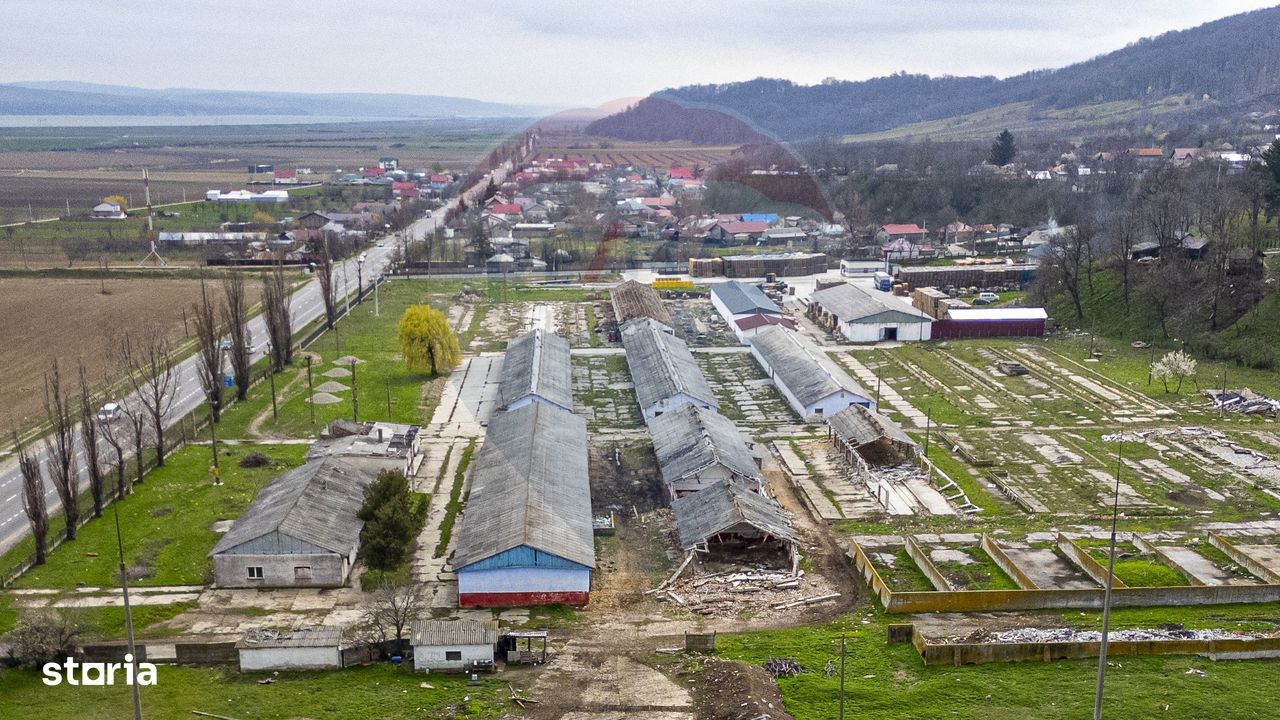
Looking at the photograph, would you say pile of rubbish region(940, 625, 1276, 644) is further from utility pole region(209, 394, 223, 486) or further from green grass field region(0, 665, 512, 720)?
utility pole region(209, 394, 223, 486)

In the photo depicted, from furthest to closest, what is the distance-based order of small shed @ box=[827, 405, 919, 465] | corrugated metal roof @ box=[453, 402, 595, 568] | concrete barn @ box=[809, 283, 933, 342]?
1. concrete barn @ box=[809, 283, 933, 342]
2. small shed @ box=[827, 405, 919, 465]
3. corrugated metal roof @ box=[453, 402, 595, 568]

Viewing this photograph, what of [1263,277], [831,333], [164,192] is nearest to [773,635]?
[831,333]

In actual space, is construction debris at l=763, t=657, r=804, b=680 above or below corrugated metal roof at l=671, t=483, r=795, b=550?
below

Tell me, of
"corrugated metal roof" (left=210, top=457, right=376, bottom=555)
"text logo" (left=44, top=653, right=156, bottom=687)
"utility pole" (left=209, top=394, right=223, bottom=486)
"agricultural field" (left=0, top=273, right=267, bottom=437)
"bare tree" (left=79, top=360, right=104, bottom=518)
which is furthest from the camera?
"agricultural field" (left=0, top=273, right=267, bottom=437)

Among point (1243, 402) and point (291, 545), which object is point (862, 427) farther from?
point (291, 545)

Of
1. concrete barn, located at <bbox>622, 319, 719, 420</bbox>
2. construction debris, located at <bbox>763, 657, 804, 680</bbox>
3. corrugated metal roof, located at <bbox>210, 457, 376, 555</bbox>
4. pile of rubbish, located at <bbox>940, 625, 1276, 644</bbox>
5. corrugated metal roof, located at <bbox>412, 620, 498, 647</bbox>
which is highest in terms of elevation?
concrete barn, located at <bbox>622, 319, 719, 420</bbox>

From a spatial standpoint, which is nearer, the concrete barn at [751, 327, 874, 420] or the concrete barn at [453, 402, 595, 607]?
the concrete barn at [453, 402, 595, 607]

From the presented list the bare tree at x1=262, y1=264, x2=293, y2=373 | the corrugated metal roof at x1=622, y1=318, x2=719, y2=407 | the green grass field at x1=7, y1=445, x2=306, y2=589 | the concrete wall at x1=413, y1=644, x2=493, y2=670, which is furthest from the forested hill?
the concrete wall at x1=413, y1=644, x2=493, y2=670

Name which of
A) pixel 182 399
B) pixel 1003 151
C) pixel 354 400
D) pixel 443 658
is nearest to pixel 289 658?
pixel 443 658
